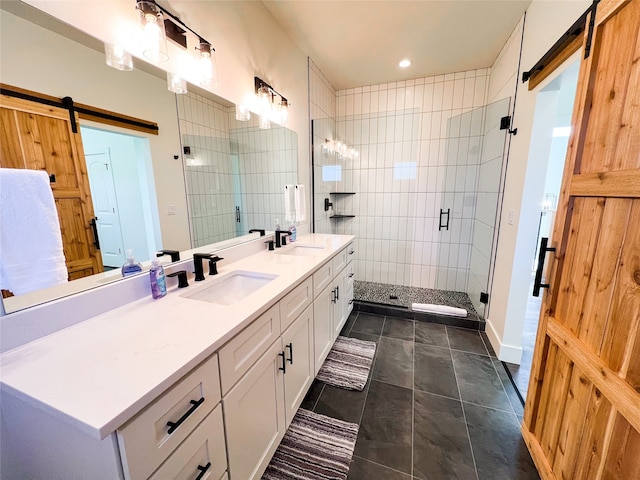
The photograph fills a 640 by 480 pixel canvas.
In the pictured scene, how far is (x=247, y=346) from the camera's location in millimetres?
982

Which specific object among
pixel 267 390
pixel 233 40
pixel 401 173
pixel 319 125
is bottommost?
pixel 267 390

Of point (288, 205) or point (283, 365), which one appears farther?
point (288, 205)

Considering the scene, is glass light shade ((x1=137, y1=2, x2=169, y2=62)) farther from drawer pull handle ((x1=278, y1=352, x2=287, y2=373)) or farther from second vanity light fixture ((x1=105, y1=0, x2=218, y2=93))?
drawer pull handle ((x1=278, y1=352, x2=287, y2=373))

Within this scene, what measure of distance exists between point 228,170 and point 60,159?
0.86m

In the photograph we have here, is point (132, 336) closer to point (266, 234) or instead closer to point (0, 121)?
point (0, 121)

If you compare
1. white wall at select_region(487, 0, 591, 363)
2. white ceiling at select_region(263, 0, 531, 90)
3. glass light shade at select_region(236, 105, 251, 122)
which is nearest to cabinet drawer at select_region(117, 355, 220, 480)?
glass light shade at select_region(236, 105, 251, 122)

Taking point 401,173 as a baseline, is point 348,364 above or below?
below

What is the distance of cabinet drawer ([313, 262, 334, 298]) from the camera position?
1664 millimetres

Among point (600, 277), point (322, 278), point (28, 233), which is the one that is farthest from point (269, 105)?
point (600, 277)

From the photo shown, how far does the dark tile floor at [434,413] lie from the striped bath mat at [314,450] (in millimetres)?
52

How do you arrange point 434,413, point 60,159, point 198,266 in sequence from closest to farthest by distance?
point 60,159 → point 198,266 → point 434,413

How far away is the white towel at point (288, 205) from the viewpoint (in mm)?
2311

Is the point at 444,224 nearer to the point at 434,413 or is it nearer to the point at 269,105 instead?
the point at 434,413

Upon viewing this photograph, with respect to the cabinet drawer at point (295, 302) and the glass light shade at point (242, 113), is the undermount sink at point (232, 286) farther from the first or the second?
the glass light shade at point (242, 113)
